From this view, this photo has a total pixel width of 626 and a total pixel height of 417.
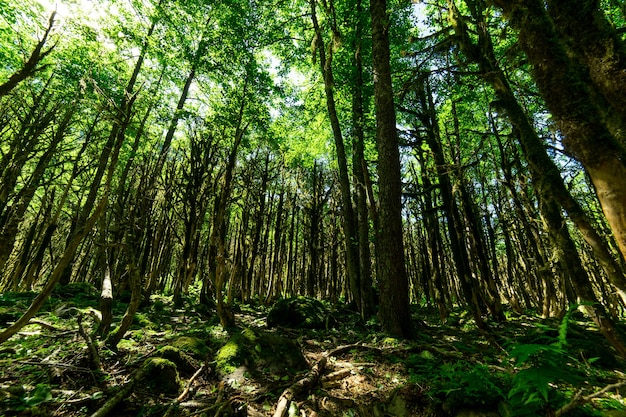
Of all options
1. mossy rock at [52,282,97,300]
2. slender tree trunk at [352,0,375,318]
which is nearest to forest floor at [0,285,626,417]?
slender tree trunk at [352,0,375,318]

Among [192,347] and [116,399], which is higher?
[192,347]

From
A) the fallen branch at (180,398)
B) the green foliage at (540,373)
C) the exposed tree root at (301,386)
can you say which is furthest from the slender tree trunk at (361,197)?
the green foliage at (540,373)

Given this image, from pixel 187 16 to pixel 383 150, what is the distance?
507 inches

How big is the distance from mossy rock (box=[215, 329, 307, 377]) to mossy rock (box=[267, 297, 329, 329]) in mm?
2930

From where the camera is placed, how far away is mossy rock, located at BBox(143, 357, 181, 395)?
10.7 feet

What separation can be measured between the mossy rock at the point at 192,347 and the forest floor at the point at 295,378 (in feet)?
0.06

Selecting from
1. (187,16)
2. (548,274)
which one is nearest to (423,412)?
(548,274)

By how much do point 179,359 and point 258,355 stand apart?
1128 mm

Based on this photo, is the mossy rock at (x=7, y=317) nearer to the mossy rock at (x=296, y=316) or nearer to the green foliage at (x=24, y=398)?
the green foliage at (x=24, y=398)

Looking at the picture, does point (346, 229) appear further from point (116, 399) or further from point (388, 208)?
point (116, 399)

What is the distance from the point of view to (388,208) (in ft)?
19.9

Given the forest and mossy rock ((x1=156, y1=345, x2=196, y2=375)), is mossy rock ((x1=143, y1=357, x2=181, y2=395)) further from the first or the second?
mossy rock ((x1=156, y1=345, x2=196, y2=375))

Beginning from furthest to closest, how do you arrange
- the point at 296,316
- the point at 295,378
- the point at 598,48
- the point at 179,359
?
the point at 296,316 → the point at 179,359 → the point at 295,378 → the point at 598,48

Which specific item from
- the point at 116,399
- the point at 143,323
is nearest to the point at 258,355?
the point at 116,399
